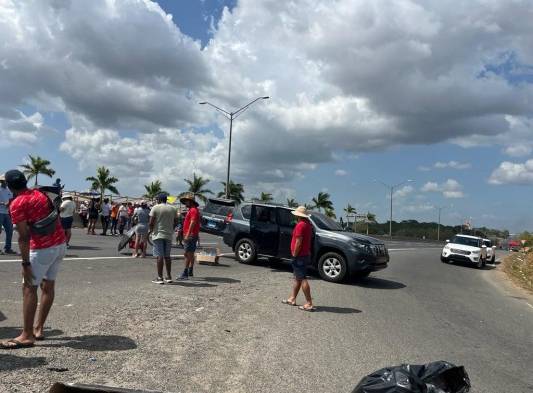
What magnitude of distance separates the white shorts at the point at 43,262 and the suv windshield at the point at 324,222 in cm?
848

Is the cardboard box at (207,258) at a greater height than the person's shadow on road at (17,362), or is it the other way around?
the cardboard box at (207,258)

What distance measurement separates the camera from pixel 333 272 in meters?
12.5

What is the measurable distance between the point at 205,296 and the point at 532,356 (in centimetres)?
523

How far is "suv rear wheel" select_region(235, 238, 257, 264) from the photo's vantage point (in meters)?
14.7

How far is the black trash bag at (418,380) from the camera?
132 inches

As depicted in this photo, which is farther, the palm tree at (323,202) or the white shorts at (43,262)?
the palm tree at (323,202)

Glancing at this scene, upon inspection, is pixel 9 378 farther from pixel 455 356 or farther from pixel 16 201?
pixel 455 356

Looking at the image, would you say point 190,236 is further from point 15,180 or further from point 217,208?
point 217,208

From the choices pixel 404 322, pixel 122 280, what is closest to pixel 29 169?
pixel 122 280

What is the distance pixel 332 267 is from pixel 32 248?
27.2 feet

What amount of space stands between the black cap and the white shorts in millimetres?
724

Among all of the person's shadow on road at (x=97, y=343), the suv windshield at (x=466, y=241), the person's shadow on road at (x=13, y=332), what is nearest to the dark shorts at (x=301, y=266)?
the person's shadow on road at (x=97, y=343)

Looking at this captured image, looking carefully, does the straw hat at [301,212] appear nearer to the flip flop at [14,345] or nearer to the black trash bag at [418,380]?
the flip flop at [14,345]

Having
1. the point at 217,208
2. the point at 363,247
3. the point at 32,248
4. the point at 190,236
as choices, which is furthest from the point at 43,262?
the point at 217,208
